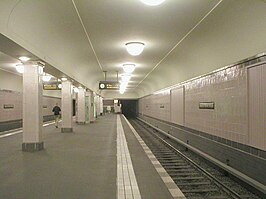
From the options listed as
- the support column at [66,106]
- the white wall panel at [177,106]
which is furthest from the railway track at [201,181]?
the support column at [66,106]

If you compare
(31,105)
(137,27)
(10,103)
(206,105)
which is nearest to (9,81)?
(10,103)

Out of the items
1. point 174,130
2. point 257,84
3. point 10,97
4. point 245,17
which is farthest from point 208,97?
point 10,97

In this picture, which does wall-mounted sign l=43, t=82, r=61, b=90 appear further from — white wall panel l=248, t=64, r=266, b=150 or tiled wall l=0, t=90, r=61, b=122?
white wall panel l=248, t=64, r=266, b=150

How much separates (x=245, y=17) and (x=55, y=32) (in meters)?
5.28

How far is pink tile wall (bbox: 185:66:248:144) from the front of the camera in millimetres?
7258

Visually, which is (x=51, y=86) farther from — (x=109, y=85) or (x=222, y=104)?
(x=222, y=104)

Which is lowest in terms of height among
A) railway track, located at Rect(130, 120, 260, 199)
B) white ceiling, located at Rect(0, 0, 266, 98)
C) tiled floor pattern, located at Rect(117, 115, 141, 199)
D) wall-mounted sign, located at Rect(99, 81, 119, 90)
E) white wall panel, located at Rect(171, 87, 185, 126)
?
railway track, located at Rect(130, 120, 260, 199)

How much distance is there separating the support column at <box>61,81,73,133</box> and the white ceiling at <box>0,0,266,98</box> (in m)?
3.60

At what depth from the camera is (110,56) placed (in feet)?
43.5

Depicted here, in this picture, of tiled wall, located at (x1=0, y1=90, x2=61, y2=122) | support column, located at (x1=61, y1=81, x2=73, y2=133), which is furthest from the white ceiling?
tiled wall, located at (x1=0, y1=90, x2=61, y2=122)

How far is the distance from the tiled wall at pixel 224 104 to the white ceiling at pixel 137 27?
0.40 meters

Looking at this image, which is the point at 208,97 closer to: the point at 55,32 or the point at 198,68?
the point at 198,68

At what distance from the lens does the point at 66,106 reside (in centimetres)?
1545

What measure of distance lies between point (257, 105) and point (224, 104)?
2.09 metres
